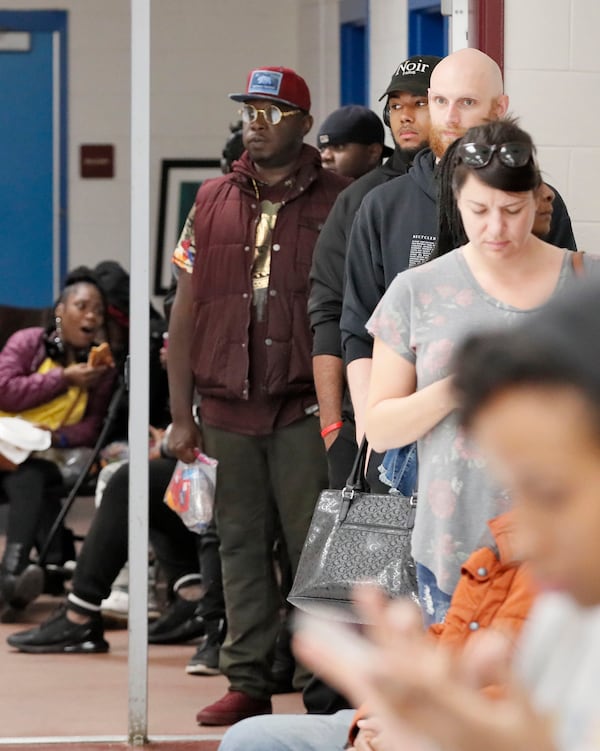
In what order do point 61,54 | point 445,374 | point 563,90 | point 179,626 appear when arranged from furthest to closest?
point 61,54
point 179,626
point 563,90
point 445,374

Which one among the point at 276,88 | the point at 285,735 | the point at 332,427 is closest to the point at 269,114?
the point at 276,88

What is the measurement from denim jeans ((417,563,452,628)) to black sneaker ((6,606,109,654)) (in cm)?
251

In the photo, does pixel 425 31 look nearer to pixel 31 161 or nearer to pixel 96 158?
pixel 96 158

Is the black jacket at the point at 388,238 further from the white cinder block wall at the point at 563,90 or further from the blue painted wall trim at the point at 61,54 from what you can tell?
the blue painted wall trim at the point at 61,54

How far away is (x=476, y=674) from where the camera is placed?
0.94m

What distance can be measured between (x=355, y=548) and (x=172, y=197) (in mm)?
5463

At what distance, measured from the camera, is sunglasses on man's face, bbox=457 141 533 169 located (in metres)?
2.46

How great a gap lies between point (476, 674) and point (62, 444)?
4.82 m

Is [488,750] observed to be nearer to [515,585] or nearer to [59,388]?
[515,585]

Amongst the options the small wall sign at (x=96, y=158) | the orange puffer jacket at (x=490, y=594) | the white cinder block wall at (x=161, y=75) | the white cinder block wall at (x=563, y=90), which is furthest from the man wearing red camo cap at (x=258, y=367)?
the small wall sign at (x=96, y=158)

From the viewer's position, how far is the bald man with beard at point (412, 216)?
292cm

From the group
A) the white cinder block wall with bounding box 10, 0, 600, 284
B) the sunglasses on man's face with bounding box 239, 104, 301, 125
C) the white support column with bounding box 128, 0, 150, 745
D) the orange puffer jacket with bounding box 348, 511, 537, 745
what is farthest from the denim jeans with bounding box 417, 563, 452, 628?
the white cinder block wall with bounding box 10, 0, 600, 284

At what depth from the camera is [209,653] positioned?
15.1 feet

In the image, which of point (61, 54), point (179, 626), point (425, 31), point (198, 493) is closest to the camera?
point (198, 493)
